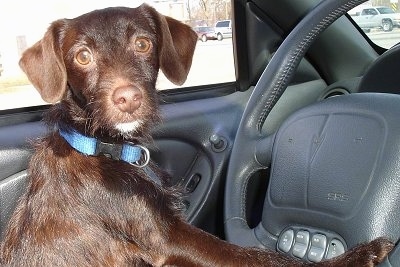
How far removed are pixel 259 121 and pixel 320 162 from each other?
40cm

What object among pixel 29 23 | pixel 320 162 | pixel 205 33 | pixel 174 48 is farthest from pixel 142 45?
pixel 205 33

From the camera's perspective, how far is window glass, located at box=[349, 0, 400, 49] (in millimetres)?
3512

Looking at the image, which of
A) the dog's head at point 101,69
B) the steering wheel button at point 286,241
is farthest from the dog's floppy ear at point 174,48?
the steering wheel button at point 286,241

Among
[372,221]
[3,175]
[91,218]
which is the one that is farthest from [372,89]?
[3,175]

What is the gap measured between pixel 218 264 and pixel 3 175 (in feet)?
5.39

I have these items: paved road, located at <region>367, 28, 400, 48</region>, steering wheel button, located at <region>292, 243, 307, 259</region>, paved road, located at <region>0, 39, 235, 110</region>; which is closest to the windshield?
paved road, located at <region>367, 28, 400, 48</region>

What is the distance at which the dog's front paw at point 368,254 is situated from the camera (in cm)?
192

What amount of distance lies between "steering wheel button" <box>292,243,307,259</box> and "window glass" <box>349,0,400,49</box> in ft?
5.35

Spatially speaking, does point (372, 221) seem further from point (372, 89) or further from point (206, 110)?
point (206, 110)

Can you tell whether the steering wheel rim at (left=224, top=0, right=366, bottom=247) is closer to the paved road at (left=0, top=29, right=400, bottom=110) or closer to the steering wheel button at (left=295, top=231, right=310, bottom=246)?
the steering wheel button at (left=295, top=231, right=310, bottom=246)

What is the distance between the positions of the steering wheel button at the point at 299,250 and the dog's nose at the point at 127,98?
2.49 feet

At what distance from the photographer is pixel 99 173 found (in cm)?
247

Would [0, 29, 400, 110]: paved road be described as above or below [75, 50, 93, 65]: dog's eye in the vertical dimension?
below

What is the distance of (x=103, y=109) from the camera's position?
2.39 meters
